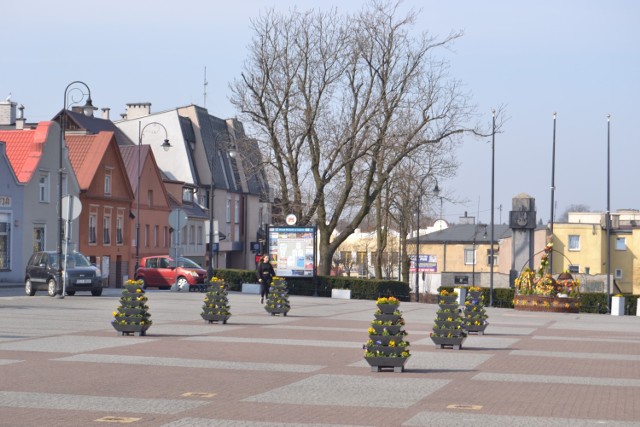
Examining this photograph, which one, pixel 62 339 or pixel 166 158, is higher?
pixel 166 158

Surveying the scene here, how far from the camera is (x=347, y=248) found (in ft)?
486

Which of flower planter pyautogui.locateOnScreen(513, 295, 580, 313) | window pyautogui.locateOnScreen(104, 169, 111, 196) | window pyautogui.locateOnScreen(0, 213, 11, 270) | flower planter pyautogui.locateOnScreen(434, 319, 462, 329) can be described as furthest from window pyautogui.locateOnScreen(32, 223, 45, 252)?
flower planter pyautogui.locateOnScreen(434, 319, 462, 329)

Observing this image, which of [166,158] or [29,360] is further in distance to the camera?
[166,158]

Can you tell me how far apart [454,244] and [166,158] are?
122ft

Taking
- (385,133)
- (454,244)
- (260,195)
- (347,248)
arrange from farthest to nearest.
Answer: (347,248)
(454,244)
(260,195)
(385,133)

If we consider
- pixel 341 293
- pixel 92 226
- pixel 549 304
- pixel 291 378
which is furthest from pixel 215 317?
pixel 92 226

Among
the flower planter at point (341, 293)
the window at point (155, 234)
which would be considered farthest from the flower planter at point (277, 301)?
the window at point (155, 234)

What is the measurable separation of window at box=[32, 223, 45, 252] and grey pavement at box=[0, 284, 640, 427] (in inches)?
1186

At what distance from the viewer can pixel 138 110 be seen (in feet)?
293

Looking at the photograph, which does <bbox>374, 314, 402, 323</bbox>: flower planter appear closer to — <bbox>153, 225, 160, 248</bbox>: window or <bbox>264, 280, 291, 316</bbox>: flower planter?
<bbox>264, 280, 291, 316</bbox>: flower planter

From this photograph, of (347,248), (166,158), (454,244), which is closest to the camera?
(166,158)

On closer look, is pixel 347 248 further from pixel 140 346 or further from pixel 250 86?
pixel 140 346

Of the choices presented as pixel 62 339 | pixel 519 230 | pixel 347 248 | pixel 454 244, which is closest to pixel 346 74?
pixel 519 230

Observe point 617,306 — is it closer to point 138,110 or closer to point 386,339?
point 386,339
